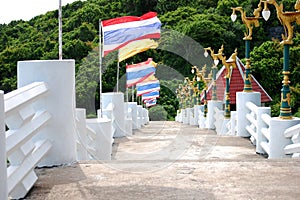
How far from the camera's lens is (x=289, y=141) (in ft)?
25.0

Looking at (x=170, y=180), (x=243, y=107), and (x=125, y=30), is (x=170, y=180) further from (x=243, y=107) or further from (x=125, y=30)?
(x=125, y=30)

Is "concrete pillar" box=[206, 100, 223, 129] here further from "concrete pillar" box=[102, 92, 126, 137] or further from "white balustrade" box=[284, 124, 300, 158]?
"white balustrade" box=[284, 124, 300, 158]

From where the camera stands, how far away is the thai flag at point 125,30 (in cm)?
1513

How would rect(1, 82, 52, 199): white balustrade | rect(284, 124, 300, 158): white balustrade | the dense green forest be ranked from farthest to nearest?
the dense green forest → rect(284, 124, 300, 158): white balustrade → rect(1, 82, 52, 199): white balustrade

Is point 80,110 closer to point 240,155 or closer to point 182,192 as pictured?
point 182,192

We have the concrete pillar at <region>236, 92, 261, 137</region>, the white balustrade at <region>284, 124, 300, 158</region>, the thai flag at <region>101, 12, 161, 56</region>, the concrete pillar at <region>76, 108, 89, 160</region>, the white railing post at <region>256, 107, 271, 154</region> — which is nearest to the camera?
the concrete pillar at <region>76, 108, 89, 160</region>

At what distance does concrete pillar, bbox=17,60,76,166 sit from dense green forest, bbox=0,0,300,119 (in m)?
11.3

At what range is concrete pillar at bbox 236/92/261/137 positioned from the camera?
11.6 metres

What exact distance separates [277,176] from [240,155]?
374cm

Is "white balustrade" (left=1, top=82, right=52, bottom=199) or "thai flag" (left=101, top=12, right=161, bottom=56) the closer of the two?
"white balustrade" (left=1, top=82, right=52, bottom=199)

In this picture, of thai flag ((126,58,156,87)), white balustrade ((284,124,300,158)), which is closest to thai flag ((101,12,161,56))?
white balustrade ((284,124,300,158))

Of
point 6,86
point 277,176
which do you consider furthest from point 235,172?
point 6,86

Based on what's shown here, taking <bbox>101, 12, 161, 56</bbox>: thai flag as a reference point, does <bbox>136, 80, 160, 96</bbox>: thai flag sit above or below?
below

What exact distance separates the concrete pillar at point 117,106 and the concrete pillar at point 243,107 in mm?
3293
